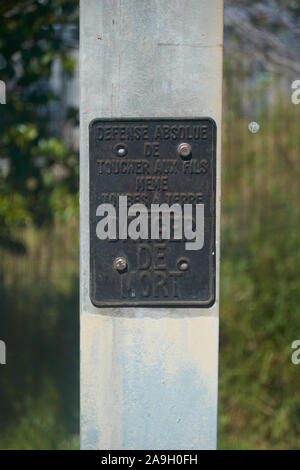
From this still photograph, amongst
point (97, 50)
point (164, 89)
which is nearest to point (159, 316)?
point (164, 89)

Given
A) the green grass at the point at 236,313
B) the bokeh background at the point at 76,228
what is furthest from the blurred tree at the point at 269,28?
the green grass at the point at 236,313

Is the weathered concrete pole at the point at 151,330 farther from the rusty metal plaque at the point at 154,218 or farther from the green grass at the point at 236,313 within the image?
the green grass at the point at 236,313

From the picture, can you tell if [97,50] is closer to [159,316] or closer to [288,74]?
[159,316]

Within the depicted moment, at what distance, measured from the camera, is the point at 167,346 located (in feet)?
7.88

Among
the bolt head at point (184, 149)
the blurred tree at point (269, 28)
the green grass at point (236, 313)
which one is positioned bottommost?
the green grass at point (236, 313)

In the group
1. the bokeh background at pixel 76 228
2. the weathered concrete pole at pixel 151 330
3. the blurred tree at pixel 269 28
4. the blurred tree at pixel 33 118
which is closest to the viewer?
the weathered concrete pole at pixel 151 330

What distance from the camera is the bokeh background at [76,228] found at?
3759 millimetres

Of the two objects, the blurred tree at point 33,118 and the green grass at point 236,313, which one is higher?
the blurred tree at point 33,118

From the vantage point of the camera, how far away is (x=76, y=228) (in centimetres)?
509

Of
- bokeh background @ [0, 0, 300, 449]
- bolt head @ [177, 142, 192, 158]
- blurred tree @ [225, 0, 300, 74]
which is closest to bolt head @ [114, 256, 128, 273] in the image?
bolt head @ [177, 142, 192, 158]

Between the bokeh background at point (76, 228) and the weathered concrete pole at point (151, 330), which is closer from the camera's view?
the weathered concrete pole at point (151, 330)

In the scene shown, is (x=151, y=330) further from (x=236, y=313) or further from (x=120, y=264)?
(x=236, y=313)

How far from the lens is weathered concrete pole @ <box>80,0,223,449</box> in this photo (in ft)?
7.70

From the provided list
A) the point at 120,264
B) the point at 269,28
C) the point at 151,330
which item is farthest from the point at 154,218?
the point at 269,28
